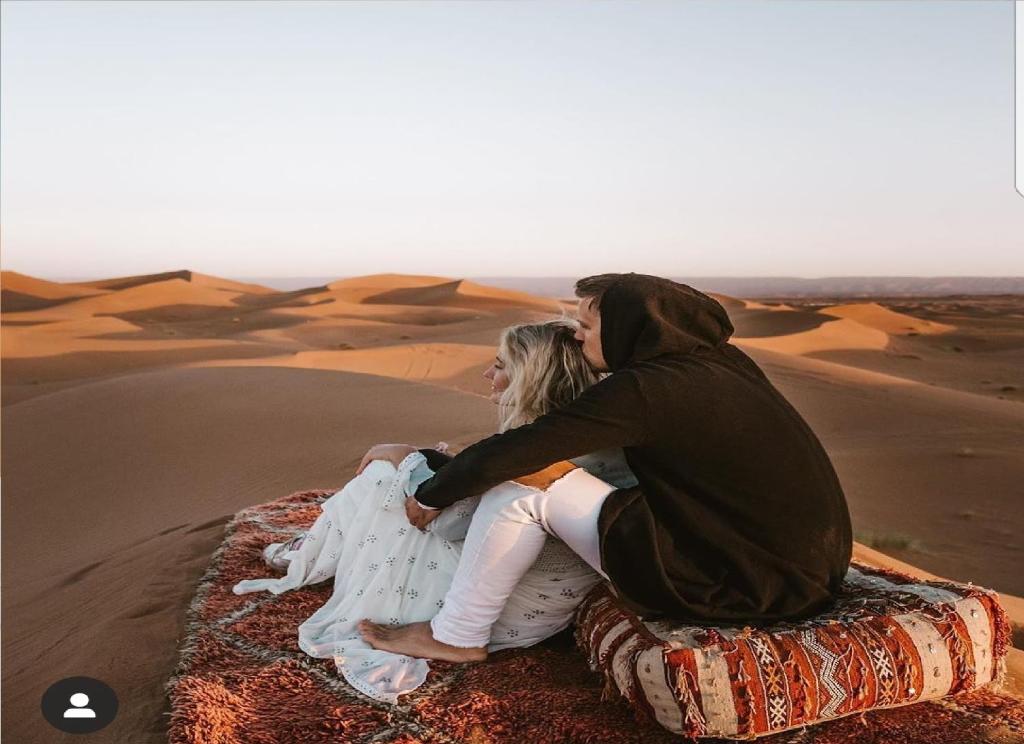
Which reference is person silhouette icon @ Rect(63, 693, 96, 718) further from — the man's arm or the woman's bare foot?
the man's arm

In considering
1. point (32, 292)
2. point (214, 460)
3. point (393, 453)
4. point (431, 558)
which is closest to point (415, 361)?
point (214, 460)

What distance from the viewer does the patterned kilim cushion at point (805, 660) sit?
119 inches

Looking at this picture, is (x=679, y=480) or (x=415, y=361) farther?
(x=415, y=361)

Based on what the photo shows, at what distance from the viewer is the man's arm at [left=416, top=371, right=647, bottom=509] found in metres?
3.03

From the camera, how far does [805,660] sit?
311 cm

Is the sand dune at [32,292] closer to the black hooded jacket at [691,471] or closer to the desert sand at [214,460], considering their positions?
the desert sand at [214,460]

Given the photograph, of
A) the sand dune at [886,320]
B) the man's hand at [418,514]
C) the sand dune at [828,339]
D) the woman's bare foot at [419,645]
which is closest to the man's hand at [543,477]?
the man's hand at [418,514]

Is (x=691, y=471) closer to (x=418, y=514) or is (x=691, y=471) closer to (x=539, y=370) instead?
(x=539, y=370)

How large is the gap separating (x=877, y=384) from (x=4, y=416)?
50.6 ft

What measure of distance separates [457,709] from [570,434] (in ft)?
3.71

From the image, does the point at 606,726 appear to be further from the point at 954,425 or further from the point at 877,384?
the point at 877,384

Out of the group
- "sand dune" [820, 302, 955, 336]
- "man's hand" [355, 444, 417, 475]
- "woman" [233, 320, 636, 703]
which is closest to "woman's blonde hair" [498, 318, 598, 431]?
"woman" [233, 320, 636, 703]

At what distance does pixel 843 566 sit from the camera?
3.38m

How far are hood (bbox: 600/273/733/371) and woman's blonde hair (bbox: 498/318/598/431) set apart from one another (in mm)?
304
